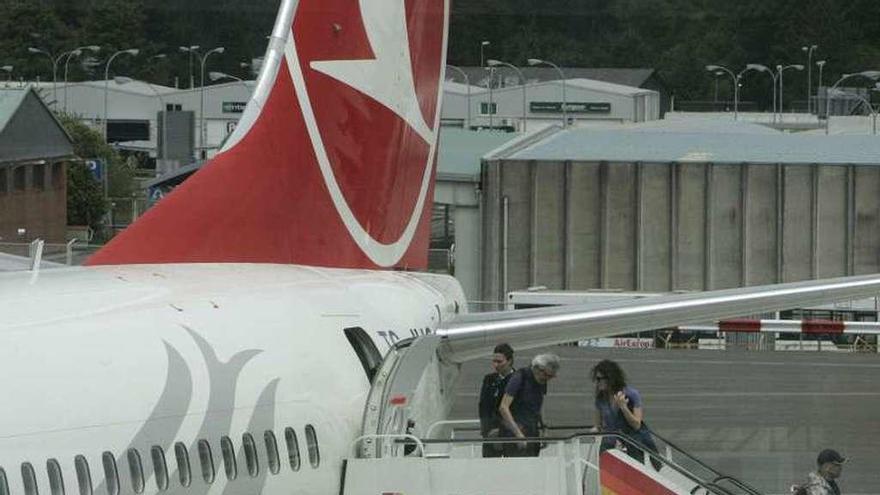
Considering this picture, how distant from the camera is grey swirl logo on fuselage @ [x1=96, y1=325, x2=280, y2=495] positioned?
7.72 m

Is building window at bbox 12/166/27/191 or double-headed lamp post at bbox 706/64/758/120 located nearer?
building window at bbox 12/166/27/191

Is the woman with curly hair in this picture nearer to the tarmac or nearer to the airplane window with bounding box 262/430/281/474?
the airplane window with bounding box 262/430/281/474

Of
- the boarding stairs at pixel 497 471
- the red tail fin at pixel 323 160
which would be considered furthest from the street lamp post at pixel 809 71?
the boarding stairs at pixel 497 471

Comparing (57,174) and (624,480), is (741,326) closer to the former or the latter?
(57,174)

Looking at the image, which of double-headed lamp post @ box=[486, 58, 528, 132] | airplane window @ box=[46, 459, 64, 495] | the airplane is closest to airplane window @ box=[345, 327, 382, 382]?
the airplane

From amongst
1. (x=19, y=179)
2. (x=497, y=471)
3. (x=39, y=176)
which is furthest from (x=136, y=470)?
(x=39, y=176)

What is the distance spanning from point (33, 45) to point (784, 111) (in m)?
40.4

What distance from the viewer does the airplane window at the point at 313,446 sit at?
9227mm

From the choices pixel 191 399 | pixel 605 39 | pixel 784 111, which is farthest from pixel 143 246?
pixel 784 111

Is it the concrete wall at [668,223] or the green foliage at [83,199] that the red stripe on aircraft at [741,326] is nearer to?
the concrete wall at [668,223]

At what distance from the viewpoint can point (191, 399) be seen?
807 centimetres

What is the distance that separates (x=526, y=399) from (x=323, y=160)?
2148mm

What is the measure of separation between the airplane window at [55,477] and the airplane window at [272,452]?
6.15ft

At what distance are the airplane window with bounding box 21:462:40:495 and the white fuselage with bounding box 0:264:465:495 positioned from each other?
0.01m
